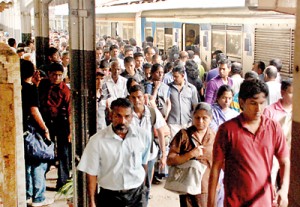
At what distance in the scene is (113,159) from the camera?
3.90 meters

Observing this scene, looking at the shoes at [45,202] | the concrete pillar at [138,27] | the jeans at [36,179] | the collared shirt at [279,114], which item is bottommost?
the shoes at [45,202]

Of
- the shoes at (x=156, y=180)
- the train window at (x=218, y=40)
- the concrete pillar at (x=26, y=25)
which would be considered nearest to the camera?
the shoes at (x=156, y=180)

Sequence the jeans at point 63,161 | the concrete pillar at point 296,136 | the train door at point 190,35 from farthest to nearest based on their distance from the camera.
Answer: the train door at point 190,35
the jeans at point 63,161
the concrete pillar at point 296,136

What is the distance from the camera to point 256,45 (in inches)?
379

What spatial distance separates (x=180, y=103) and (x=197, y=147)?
2406 mm

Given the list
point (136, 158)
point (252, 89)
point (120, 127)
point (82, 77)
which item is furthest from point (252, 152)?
point (82, 77)

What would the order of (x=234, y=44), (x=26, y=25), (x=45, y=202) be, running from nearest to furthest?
(x=45, y=202) < (x=234, y=44) < (x=26, y=25)

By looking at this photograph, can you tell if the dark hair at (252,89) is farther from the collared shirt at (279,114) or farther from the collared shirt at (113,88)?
the collared shirt at (113,88)

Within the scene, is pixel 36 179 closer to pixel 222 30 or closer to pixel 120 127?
pixel 120 127

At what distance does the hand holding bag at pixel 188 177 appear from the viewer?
4.18m

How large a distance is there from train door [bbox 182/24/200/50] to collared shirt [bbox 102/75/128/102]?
621cm

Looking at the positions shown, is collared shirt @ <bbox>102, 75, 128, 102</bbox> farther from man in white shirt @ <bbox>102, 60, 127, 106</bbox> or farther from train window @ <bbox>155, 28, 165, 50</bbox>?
train window @ <bbox>155, 28, 165, 50</bbox>

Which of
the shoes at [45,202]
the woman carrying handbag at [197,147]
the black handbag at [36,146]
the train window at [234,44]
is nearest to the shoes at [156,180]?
the shoes at [45,202]

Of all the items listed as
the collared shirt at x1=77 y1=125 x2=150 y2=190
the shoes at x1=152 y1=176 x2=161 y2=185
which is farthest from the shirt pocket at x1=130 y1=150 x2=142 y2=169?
the shoes at x1=152 y1=176 x2=161 y2=185
